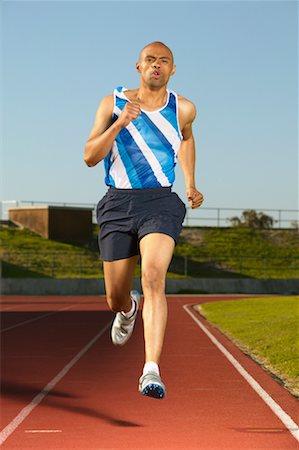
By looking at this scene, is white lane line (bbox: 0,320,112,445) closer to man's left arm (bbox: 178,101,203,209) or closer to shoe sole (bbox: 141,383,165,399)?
shoe sole (bbox: 141,383,165,399)

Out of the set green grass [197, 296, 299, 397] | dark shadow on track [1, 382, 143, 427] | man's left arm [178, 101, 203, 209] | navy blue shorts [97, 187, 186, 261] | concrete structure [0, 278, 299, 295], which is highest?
man's left arm [178, 101, 203, 209]

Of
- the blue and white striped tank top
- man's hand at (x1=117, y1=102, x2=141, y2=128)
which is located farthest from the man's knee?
man's hand at (x1=117, y1=102, x2=141, y2=128)

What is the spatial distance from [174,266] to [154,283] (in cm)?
6450

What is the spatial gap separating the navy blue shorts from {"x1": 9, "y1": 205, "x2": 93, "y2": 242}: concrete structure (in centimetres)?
6905

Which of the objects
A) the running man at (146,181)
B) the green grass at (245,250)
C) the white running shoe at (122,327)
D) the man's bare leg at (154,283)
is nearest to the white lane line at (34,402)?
the white running shoe at (122,327)

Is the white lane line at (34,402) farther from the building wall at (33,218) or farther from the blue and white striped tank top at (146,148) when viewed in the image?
the building wall at (33,218)

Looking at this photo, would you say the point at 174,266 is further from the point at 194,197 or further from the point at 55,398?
the point at 194,197

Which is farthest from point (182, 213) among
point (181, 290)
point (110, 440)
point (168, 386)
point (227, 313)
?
point (181, 290)

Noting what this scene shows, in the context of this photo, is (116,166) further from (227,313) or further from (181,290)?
(181,290)

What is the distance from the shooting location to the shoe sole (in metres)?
6.07

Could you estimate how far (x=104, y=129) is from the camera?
20.5 feet

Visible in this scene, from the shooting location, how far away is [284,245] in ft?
256

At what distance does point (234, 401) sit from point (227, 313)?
22816 millimetres

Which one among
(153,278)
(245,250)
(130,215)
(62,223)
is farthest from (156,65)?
(62,223)
